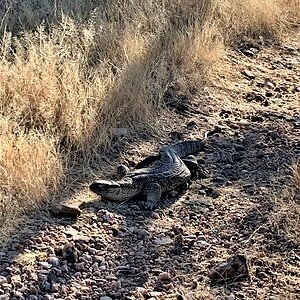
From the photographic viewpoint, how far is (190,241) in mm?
4438

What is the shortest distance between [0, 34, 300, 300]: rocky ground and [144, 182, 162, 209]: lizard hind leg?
7cm

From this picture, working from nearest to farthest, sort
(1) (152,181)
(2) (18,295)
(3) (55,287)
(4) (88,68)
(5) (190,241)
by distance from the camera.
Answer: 1. (2) (18,295)
2. (3) (55,287)
3. (5) (190,241)
4. (1) (152,181)
5. (4) (88,68)

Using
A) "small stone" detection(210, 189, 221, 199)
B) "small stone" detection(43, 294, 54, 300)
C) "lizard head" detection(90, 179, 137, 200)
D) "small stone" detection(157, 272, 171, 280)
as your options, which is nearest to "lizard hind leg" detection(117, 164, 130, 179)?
"lizard head" detection(90, 179, 137, 200)

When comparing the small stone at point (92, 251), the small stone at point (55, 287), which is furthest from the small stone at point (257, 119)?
the small stone at point (55, 287)

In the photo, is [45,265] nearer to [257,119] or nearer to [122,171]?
[122,171]

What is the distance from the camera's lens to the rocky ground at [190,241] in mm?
3938

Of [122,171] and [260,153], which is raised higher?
[122,171]

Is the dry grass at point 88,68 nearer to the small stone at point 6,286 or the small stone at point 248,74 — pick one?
the small stone at point 248,74

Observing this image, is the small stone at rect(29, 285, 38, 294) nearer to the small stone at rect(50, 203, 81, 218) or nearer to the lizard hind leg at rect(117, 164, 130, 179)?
the small stone at rect(50, 203, 81, 218)

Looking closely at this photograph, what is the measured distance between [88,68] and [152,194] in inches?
72.5

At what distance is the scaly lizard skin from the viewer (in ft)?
15.8

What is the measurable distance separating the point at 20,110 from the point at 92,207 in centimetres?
115

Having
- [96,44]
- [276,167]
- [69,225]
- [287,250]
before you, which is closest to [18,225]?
[69,225]

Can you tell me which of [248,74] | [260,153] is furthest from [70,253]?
[248,74]
